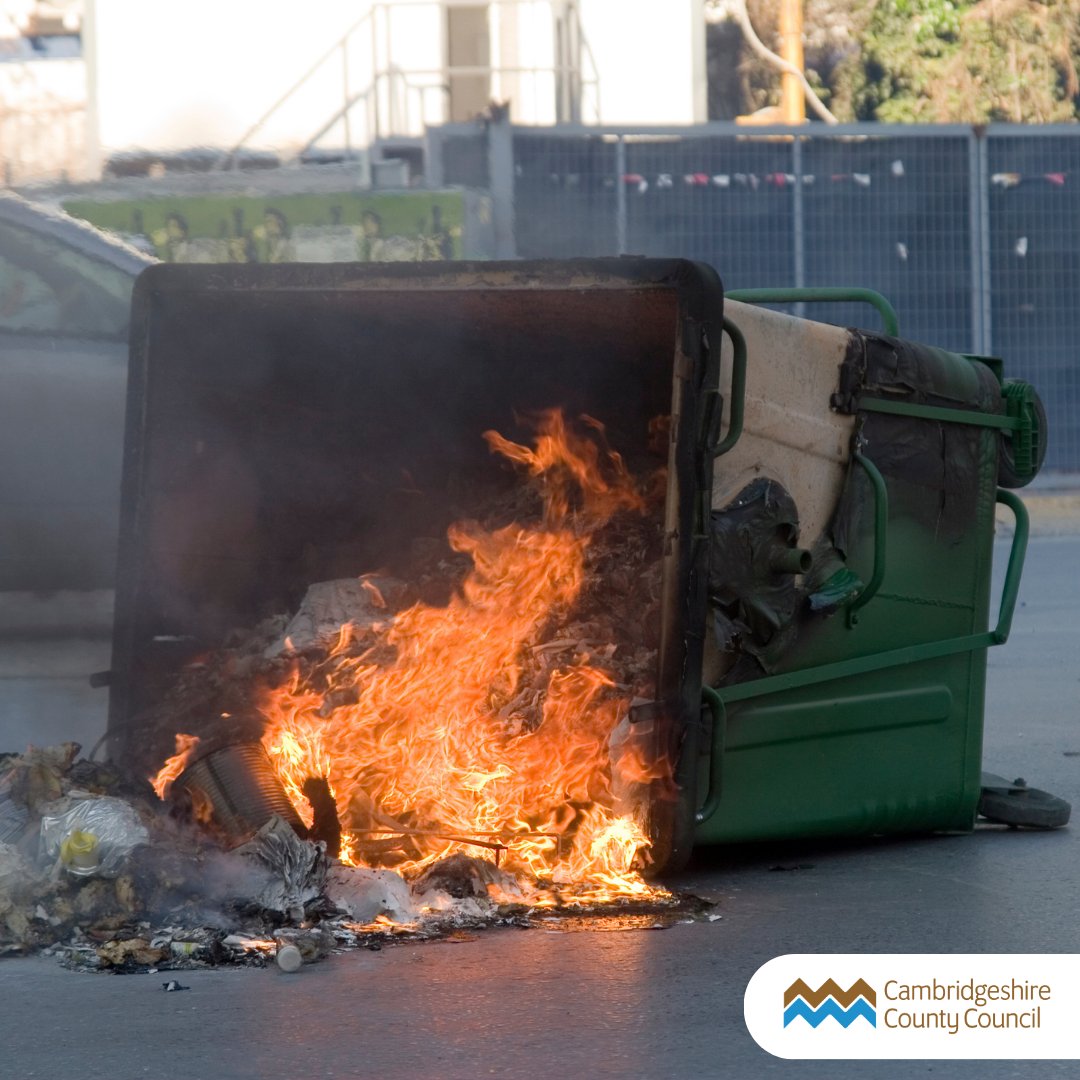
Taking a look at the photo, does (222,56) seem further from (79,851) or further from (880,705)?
(79,851)

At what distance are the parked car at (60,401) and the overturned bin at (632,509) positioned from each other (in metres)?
2.10

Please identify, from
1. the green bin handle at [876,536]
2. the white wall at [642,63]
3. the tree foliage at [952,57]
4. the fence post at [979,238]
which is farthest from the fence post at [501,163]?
the tree foliage at [952,57]

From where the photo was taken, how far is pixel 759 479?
4.86 m

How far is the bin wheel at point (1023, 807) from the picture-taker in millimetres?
5383

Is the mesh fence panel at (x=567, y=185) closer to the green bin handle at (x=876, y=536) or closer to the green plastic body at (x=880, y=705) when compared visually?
the green plastic body at (x=880, y=705)

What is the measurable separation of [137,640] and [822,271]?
1122 cm

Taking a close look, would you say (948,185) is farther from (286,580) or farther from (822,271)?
(286,580)

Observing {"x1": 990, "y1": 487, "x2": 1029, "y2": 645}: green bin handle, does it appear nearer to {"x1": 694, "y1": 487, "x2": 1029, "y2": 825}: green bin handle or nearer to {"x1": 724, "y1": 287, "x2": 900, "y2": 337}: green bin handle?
{"x1": 694, "y1": 487, "x2": 1029, "y2": 825}: green bin handle

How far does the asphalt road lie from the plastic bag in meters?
0.27

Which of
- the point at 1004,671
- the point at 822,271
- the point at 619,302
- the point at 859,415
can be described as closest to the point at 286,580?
the point at 619,302

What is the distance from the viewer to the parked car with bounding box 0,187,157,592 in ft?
Result: 24.6

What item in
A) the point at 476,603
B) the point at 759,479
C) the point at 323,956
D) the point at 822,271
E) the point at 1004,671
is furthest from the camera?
the point at 822,271

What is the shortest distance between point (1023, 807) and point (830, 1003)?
1.84 metres

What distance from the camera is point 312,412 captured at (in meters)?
5.61
